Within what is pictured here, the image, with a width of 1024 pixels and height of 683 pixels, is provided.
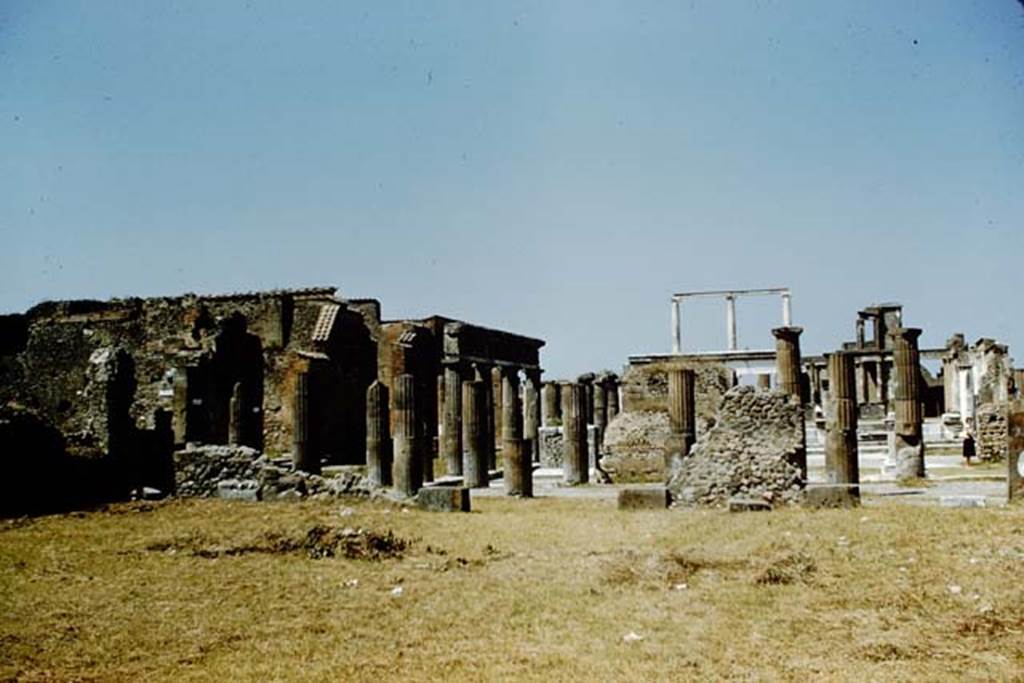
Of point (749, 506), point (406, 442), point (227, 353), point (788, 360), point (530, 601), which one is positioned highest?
point (227, 353)

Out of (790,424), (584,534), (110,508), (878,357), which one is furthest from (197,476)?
(878,357)

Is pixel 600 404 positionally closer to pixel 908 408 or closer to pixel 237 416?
pixel 908 408

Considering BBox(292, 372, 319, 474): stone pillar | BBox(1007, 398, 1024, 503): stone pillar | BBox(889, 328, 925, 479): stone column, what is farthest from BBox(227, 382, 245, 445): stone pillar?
BBox(1007, 398, 1024, 503): stone pillar

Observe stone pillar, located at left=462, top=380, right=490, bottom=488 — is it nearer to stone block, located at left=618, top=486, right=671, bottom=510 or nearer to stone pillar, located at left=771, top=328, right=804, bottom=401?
stone pillar, located at left=771, top=328, right=804, bottom=401

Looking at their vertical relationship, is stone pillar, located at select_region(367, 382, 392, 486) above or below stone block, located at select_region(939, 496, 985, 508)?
above

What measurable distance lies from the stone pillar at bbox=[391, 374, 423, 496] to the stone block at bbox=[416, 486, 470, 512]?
222 centimetres

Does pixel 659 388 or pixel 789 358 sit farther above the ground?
pixel 789 358

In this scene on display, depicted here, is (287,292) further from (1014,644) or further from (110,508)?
(1014,644)

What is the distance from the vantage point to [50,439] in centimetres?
1936

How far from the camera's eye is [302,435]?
74.0 ft

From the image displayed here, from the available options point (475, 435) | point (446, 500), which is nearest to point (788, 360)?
point (475, 435)

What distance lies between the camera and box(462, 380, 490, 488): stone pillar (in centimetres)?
2500

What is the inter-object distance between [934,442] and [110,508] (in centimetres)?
3309

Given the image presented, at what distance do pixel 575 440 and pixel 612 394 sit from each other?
14467mm
